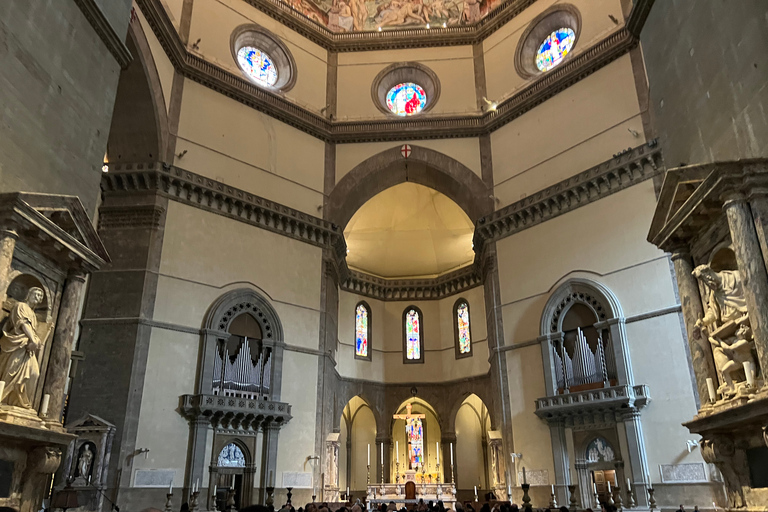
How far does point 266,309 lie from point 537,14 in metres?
16.5

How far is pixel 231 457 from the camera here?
63.3ft

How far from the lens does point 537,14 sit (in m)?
24.6

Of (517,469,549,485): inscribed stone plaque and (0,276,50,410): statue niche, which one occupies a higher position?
(0,276,50,410): statue niche

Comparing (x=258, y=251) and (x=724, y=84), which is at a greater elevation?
(x=258, y=251)

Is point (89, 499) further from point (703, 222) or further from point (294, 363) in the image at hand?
point (703, 222)

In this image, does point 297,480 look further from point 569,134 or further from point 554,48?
point 554,48

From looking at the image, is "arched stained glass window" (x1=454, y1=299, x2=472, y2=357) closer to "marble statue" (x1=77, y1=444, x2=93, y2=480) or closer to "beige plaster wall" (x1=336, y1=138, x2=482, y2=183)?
"beige plaster wall" (x1=336, y1=138, x2=482, y2=183)

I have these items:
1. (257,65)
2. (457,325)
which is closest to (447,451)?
(457,325)

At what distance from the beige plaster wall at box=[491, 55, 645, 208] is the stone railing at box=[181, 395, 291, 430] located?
39.3 feet

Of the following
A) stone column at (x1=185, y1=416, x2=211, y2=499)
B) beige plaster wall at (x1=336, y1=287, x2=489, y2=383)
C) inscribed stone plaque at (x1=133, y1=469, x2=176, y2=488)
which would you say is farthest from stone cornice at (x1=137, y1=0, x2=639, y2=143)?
inscribed stone plaque at (x1=133, y1=469, x2=176, y2=488)

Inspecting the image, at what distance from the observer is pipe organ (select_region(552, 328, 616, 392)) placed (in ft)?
Result: 62.7

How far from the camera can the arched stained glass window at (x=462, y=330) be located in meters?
31.1

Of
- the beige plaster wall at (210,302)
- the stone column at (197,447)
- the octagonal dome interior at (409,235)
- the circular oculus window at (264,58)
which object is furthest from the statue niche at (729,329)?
the octagonal dome interior at (409,235)

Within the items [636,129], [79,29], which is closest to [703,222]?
[79,29]
